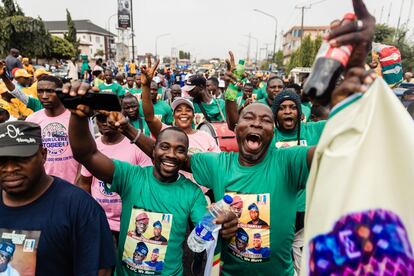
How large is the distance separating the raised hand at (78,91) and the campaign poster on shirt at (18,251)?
717mm

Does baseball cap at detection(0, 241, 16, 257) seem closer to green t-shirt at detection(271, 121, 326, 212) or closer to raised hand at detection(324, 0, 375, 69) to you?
raised hand at detection(324, 0, 375, 69)

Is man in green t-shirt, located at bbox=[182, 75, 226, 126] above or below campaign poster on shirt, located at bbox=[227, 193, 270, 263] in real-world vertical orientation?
above

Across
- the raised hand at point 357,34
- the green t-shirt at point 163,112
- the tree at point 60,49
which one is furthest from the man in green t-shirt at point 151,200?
the tree at point 60,49

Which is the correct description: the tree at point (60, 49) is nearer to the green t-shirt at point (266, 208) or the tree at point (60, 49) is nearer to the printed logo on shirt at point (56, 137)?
the printed logo on shirt at point (56, 137)

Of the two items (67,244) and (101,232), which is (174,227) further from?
(67,244)

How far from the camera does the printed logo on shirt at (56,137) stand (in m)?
3.44

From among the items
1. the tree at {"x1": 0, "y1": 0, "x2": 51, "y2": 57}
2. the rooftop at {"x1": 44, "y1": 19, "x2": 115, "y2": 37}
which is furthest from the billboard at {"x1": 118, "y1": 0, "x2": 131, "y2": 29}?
the rooftop at {"x1": 44, "y1": 19, "x2": 115, "y2": 37}

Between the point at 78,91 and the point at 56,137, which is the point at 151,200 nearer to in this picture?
the point at 78,91

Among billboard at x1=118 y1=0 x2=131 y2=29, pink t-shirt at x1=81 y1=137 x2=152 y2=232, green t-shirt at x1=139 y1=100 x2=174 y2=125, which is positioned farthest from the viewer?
billboard at x1=118 y1=0 x2=131 y2=29

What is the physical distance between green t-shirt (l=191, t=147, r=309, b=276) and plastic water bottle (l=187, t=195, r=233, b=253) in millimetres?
118

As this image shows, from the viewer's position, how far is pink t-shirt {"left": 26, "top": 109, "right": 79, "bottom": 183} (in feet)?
11.2

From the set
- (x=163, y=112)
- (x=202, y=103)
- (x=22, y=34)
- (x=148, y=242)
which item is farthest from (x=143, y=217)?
(x=22, y=34)

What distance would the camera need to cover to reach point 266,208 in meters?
2.20

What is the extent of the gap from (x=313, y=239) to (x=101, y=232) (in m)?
1.25
